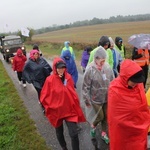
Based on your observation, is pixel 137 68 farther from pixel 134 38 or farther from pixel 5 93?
pixel 5 93

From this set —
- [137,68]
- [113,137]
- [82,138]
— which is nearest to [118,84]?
[137,68]

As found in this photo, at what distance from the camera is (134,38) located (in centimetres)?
661

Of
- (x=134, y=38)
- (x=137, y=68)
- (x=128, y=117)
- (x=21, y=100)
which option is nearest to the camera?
(x=137, y=68)

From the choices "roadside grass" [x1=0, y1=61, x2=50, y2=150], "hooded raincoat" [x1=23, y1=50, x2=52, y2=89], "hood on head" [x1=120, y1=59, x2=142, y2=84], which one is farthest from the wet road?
"hood on head" [x1=120, y1=59, x2=142, y2=84]

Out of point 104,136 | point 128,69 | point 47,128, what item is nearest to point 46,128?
point 47,128

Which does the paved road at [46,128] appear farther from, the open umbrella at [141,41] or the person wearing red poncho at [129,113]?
the open umbrella at [141,41]

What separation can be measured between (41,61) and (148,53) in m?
2.80

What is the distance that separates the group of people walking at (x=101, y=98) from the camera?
10.8 feet

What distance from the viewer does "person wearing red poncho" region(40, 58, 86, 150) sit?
4.36 m

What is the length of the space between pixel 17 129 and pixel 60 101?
7.23 feet

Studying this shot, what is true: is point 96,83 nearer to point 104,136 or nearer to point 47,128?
point 104,136

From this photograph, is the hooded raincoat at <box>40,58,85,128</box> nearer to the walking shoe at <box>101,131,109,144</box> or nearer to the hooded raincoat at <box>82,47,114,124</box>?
the hooded raincoat at <box>82,47,114,124</box>

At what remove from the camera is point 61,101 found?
4367 millimetres

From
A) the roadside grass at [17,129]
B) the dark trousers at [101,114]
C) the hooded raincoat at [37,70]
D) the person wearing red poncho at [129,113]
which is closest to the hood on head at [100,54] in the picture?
the dark trousers at [101,114]
